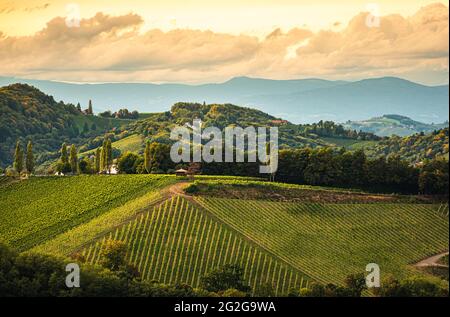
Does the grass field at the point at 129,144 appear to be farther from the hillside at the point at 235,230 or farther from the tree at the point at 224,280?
the tree at the point at 224,280

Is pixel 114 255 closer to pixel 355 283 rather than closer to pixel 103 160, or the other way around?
pixel 355 283

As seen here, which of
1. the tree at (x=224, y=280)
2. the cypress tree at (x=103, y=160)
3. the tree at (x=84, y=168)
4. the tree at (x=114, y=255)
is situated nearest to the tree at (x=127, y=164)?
the cypress tree at (x=103, y=160)

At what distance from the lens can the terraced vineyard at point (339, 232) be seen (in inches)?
2638

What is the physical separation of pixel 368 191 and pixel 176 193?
72.7 ft

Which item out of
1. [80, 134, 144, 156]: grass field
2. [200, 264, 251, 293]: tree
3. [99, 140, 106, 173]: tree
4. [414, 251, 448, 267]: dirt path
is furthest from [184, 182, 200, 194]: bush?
[80, 134, 144, 156]: grass field

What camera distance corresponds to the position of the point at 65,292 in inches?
2219

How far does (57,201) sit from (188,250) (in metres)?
21.4

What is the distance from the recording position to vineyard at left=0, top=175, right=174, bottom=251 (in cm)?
7569

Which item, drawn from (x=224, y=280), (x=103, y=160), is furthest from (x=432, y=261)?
(x=103, y=160)

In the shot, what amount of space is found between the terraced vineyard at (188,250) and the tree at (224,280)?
2.44 metres

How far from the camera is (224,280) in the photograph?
5953 cm

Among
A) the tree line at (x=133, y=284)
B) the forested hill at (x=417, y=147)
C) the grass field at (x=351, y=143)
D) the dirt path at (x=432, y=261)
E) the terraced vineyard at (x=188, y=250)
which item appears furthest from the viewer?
the grass field at (x=351, y=143)
